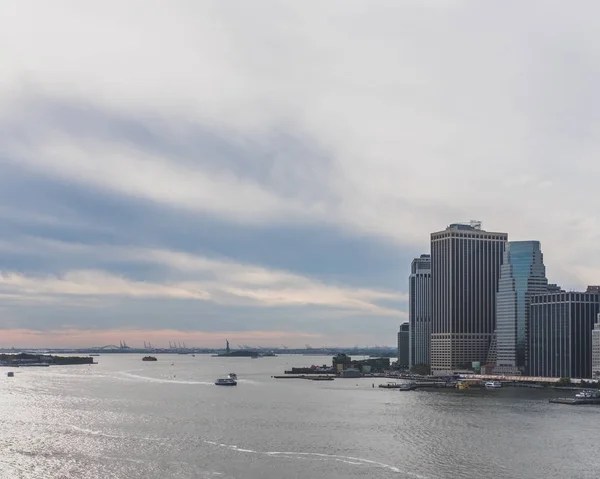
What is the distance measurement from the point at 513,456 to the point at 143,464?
129 ft

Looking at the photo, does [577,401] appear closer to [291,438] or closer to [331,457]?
[291,438]

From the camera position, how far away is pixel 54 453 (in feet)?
289

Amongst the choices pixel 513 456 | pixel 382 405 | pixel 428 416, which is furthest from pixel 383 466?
pixel 382 405

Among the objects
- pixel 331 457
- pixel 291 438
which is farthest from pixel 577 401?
pixel 331 457

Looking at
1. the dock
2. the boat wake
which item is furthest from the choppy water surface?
the dock

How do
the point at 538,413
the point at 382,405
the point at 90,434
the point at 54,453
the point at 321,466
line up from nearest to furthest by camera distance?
the point at 321,466 < the point at 54,453 < the point at 90,434 < the point at 538,413 < the point at 382,405

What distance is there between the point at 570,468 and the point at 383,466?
61.9ft

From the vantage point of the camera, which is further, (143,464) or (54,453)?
(54,453)

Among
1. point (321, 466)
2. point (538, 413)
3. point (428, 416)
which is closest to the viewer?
point (321, 466)

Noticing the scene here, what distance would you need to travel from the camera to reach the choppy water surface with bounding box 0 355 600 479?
79875mm

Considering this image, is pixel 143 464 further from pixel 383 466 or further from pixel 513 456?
pixel 513 456

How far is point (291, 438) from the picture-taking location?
100188 millimetres

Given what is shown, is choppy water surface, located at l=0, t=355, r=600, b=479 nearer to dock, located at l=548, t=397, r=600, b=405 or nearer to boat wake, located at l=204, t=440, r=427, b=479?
boat wake, located at l=204, t=440, r=427, b=479

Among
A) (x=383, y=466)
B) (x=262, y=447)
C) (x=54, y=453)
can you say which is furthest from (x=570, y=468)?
(x=54, y=453)
